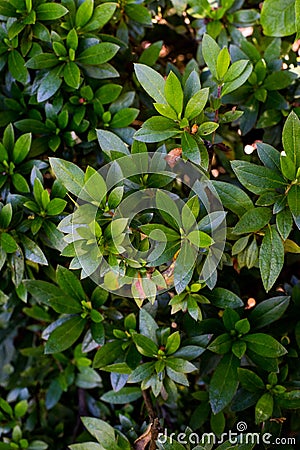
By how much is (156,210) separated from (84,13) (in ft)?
1.42

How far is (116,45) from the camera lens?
3.77 feet

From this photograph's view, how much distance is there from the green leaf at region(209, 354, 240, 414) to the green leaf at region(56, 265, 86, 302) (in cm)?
31

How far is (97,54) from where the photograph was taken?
1.16 meters

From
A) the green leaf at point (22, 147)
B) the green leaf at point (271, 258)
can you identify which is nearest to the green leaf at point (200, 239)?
the green leaf at point (271, 258)

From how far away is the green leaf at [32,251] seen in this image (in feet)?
3.64

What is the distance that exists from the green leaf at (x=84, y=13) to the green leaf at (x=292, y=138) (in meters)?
0.47

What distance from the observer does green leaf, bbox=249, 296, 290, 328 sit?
110 centimetres

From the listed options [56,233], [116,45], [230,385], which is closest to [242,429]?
[230,385]

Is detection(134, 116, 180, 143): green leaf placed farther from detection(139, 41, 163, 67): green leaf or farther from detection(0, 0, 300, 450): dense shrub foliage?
detection(139, 41, 163, 67): green leaf

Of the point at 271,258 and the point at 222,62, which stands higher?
the point at 222,62

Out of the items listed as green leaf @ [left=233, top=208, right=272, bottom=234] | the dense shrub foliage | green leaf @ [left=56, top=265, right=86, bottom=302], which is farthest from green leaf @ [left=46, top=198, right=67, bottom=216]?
green leaf @ [left=233, top=208, right=272, bottom=234]

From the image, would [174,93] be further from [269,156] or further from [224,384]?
[224,384]

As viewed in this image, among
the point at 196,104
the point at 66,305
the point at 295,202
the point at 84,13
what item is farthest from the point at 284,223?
the point at 84,13

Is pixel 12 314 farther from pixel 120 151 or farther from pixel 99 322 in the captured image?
pixel 120 151
